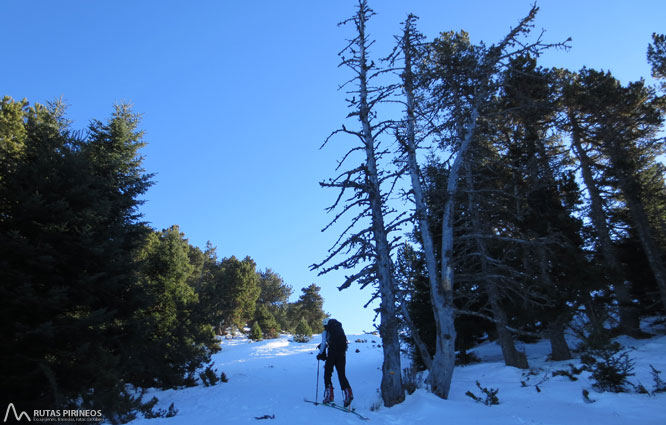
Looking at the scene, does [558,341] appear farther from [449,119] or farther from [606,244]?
Result: [449,119]

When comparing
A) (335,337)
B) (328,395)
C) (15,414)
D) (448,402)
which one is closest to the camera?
(15,414)

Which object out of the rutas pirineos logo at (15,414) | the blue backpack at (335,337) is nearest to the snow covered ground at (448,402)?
the blue backpack at (335,337)

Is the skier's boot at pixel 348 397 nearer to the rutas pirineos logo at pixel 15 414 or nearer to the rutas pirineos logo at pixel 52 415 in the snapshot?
the rutas pirineos logo at pixel 52 415

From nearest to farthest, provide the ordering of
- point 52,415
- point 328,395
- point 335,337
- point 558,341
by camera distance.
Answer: point 52,415 → point 328,395 → point 335,337 → point 558,341

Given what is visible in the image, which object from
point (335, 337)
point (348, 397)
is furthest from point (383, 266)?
point (348, 397)

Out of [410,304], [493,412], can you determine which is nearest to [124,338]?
[493,412]

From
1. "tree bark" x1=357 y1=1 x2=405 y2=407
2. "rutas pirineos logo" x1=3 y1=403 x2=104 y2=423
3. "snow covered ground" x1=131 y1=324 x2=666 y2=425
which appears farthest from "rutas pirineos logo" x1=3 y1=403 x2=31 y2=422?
"tree bark" x1=357 y1=1 x2=405 y2=407

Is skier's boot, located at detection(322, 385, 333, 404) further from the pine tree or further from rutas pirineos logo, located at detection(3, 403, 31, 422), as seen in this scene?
rutas pirineos logo, located at detection(3, 403, 31, 422)

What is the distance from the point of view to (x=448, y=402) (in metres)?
7.12

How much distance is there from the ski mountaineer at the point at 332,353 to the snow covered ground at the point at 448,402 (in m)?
0.65

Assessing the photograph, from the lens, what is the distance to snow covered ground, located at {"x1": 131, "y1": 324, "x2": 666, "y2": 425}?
5.90m

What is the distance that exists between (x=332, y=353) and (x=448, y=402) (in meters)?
2.93

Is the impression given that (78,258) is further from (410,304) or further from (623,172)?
(623,172)

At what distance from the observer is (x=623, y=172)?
16219mm
